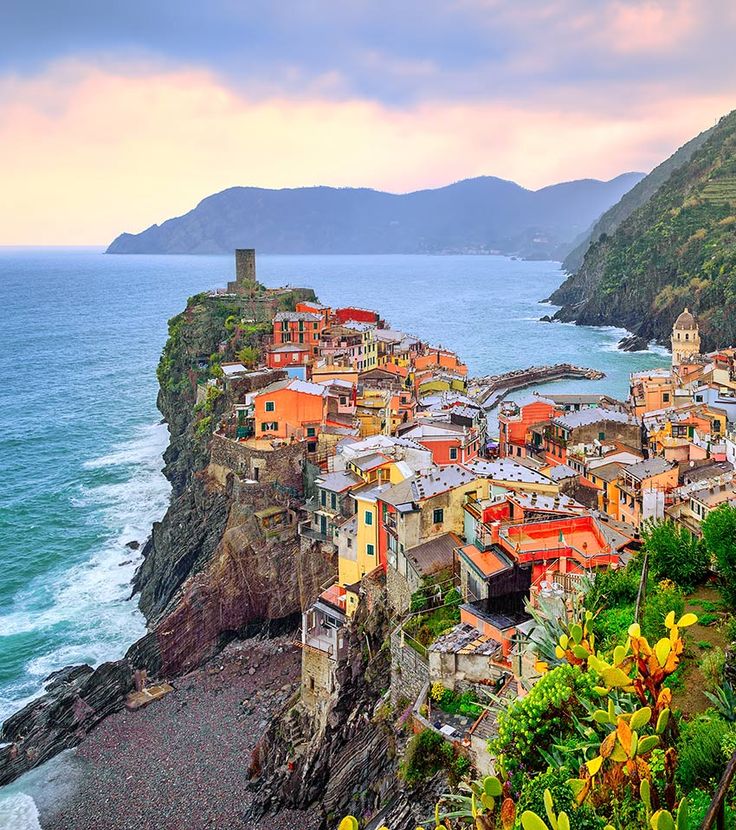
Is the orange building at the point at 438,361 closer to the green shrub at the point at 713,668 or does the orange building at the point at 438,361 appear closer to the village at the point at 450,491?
the village at the point at 450,491

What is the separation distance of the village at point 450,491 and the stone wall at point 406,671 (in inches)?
2.0

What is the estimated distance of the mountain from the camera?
101 metres

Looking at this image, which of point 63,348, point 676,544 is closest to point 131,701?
point 676,544

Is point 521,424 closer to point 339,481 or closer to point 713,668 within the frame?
point 339,481

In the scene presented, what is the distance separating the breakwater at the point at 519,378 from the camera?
73.4 metres

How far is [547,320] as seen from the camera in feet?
454

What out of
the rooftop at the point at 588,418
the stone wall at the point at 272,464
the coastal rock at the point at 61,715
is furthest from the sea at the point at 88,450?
the rooftop at the point at 588,418

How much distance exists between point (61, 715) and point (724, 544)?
24001 mm

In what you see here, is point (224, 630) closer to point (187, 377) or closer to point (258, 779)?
point (258, 779)

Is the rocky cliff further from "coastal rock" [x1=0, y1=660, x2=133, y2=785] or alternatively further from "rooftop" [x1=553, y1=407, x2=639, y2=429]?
"rooftop" [x1=553, y1=407, x2=639, y2=429]

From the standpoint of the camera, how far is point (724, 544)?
18000 mm

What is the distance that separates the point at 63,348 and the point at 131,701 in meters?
96.1

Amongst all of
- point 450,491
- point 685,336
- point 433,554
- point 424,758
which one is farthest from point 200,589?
point 685,336

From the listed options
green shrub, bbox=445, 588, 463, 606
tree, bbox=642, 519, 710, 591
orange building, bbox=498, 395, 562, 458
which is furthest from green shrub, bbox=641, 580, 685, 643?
orange building, bbox=498, 395, 562, 458
